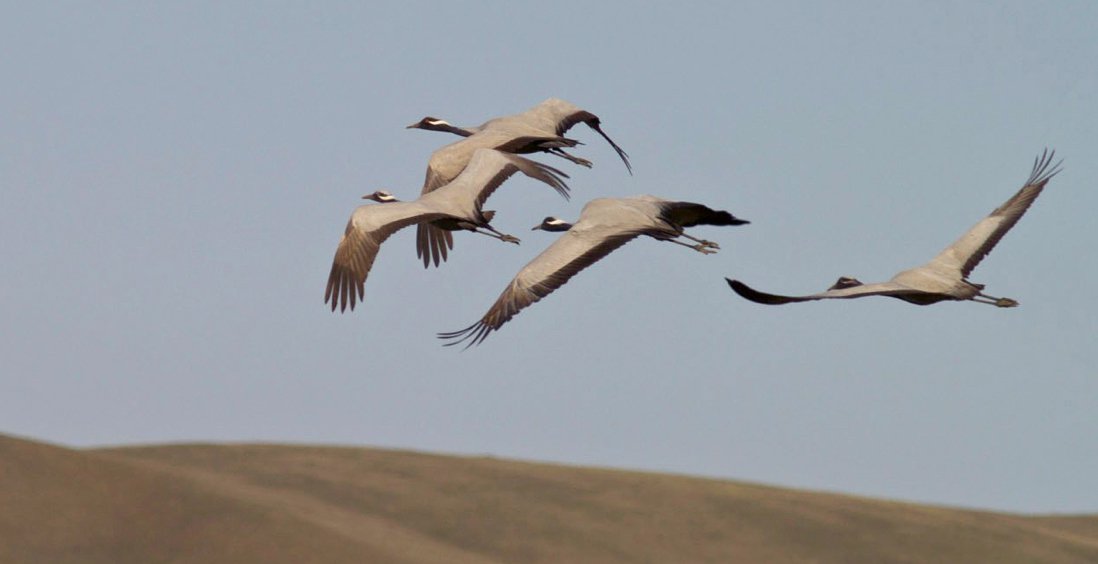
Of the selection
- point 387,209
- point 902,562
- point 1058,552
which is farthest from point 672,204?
point 1058,552

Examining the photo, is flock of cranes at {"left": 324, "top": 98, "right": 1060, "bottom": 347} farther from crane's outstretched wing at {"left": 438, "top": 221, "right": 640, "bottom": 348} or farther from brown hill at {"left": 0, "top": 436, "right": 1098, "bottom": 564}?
brown hill at {"left": 0, "top": 436, "right": 1098, "bottom": 564}

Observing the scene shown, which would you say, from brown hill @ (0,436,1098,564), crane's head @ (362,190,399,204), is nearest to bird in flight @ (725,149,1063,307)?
crane's head @ (362,190,399,204)

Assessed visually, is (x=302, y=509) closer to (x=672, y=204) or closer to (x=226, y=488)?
(x=226, y=488)

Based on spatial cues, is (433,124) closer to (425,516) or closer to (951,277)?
(951,277)

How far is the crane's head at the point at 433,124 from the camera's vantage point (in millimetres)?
28281

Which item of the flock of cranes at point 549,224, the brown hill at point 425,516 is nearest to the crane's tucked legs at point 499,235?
the flock of cranes at point 549,224

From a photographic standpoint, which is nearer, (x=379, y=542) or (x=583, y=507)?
(x=379, y=542)

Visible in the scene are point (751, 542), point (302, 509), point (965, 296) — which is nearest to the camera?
point (965, 296)

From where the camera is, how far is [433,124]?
28.5 metres

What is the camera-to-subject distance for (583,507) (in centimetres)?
9244

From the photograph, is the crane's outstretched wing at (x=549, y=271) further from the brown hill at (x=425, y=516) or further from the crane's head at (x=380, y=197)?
the brown hill at (x=425, y=516)

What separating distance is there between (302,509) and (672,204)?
65.2 meters

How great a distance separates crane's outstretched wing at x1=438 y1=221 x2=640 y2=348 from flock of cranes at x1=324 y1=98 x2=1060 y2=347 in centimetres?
1

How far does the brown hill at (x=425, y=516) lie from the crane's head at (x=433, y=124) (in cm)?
5010
